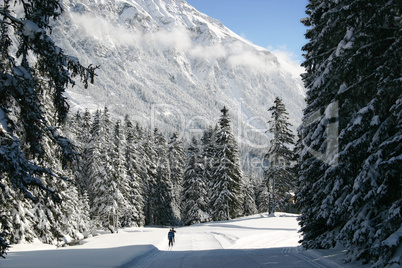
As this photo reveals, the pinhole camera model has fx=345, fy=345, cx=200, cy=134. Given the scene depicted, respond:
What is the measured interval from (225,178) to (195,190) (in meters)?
7.39

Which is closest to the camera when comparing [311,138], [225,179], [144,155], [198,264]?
[198,264]

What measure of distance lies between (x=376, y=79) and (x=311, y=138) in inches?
186

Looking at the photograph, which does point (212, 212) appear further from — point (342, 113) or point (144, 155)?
point (342, 113)

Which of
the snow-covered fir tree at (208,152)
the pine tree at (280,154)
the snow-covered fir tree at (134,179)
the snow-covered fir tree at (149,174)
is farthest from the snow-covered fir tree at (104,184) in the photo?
the pine tree at (280,154)

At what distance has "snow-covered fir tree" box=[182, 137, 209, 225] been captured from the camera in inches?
2013

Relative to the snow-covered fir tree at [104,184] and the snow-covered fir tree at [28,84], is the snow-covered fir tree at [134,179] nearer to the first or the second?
the snow-covered fir tree at [104,184]

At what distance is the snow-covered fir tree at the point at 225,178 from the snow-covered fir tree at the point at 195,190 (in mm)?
3783

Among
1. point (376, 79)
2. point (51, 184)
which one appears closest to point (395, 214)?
point (376, 79)

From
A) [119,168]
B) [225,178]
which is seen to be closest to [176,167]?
[225,178]

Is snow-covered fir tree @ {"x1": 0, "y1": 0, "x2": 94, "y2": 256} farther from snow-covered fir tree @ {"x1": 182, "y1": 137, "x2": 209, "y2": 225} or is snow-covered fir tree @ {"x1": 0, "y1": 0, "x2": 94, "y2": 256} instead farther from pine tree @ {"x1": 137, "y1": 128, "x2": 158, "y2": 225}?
pine tree @ {"x1": 137, "y1": 128, "x2": 158, "y2": 225}

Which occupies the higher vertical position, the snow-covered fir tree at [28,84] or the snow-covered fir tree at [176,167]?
the snow-covered fir tree at [176,167]

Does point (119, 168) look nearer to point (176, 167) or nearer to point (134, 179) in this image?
point (134, 179)

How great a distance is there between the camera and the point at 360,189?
10.7 m

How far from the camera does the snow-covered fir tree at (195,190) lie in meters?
51.1
